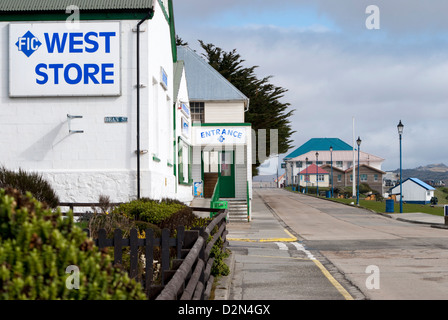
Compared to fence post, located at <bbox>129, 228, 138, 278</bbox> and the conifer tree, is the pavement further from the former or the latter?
the conifer tree

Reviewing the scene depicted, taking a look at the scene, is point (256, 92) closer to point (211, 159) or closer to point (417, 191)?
point (211, 159)

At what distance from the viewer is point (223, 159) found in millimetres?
36656

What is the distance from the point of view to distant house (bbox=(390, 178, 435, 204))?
347ft

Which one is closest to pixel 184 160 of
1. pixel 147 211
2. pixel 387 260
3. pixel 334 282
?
pixel 387 260

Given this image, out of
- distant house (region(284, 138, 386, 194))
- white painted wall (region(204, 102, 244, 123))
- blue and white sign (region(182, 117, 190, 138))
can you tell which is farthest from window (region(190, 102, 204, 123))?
distant house (region(284, 138, 386, 194))

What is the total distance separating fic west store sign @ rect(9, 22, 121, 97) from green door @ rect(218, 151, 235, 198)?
18.8 m

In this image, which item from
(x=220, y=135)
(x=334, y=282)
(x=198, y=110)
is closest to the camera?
(x=334, y=282)

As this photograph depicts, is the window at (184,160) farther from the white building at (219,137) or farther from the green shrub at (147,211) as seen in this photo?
the green shrub at (147,211)

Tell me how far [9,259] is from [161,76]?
731 inches

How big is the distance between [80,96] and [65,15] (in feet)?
8.31

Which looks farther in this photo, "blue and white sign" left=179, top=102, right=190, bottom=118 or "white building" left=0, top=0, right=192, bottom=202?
"blue and white sign" left=179, top=102, right=190, bottom=118

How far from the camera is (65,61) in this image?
18.2 m
